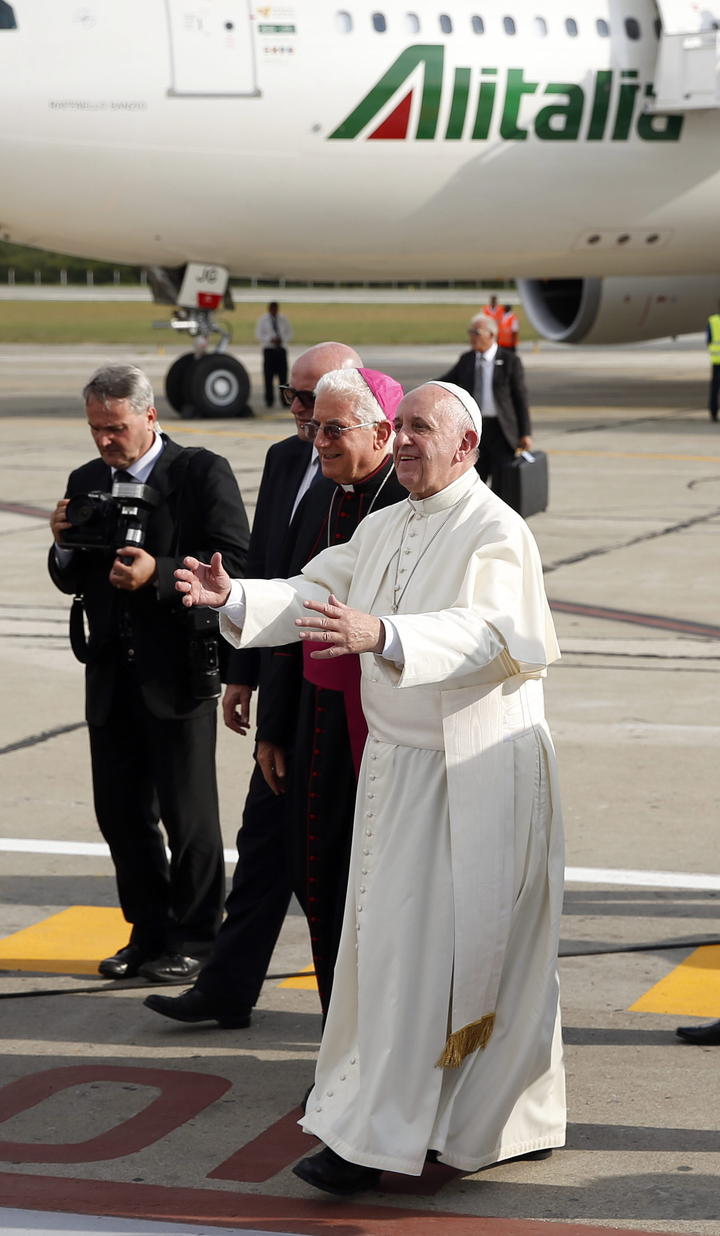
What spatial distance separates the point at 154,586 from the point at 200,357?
16895 mm

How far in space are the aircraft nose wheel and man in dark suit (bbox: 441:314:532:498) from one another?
807 cm

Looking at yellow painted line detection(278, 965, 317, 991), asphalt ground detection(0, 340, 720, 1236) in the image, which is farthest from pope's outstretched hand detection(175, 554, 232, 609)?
yellow painted line detection(278, 965, 317, 991)

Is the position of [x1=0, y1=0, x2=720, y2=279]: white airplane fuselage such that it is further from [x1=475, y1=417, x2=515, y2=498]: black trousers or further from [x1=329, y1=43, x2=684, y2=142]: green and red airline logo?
[x1=475, y1=417, x2=515, y2=498]: black trousers

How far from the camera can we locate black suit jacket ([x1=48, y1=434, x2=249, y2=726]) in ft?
18.4

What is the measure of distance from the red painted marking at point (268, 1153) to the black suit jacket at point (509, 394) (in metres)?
9.99

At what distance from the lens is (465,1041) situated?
4.06 m

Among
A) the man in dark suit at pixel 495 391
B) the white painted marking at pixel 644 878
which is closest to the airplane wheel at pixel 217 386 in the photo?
the man in dark suit at pixel 495 391

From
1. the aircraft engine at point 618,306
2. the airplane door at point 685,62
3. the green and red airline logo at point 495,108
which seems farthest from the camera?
the aircraft engine at point 618,306

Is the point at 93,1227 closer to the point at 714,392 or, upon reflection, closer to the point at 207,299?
the point at 207,299

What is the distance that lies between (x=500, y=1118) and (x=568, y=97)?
1783 centimetres

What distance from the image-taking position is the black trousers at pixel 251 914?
5223mm

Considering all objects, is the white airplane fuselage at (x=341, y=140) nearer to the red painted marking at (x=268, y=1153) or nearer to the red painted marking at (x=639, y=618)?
the red painted marking at (x=639, y=618)

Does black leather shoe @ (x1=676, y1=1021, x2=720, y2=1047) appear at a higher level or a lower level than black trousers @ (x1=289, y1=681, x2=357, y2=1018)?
lower

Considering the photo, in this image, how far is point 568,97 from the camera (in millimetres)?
20312
